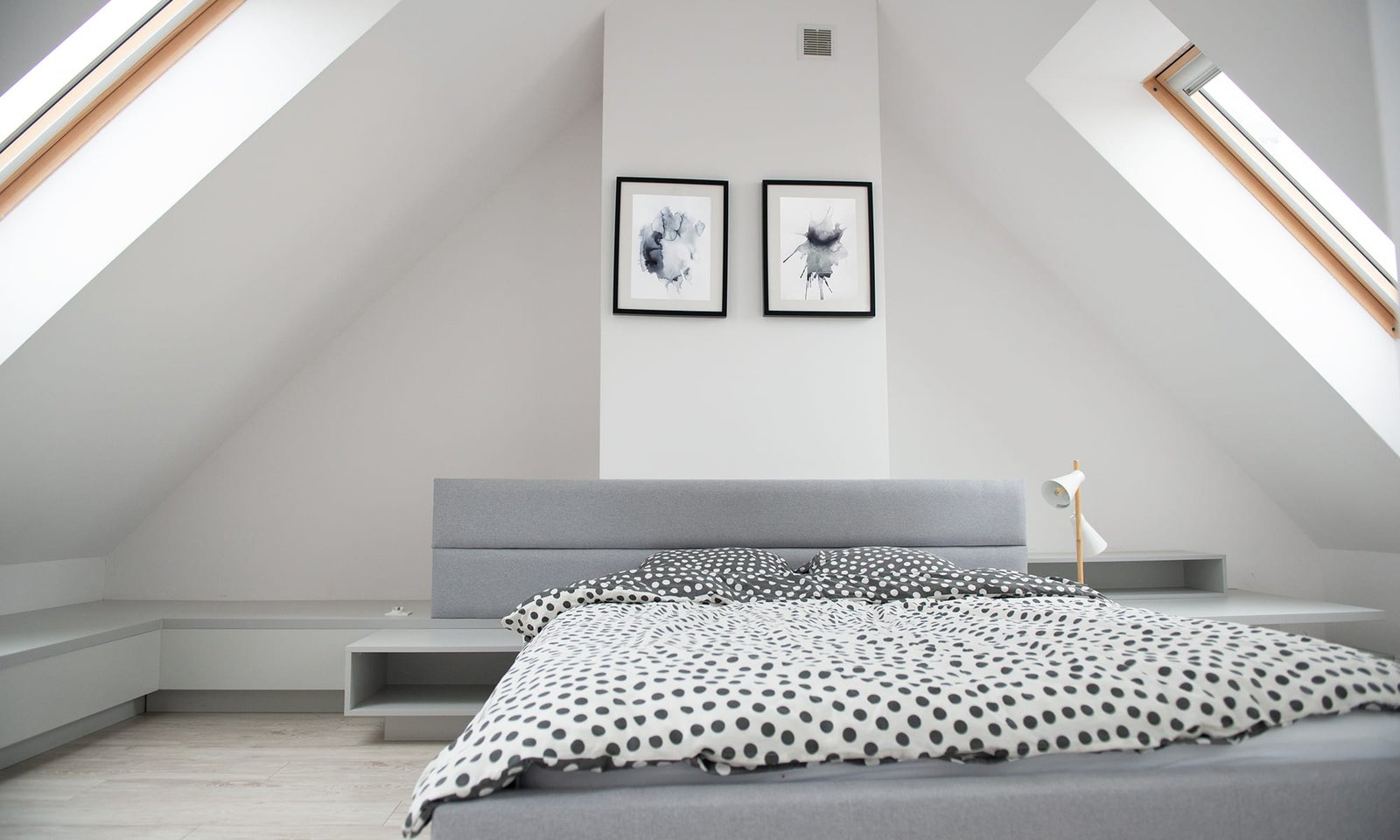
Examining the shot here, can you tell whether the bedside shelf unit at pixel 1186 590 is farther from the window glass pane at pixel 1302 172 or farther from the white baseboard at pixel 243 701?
the white baseboard at pixel 243 701

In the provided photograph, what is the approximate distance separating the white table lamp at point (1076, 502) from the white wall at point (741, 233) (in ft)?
2.11

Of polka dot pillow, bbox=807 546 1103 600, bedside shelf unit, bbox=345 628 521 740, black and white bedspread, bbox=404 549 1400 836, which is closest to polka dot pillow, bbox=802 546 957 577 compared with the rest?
polka dot pillow, bbox=807 546 1103 600

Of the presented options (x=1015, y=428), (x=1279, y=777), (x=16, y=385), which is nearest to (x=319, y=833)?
(x=16, y=385)

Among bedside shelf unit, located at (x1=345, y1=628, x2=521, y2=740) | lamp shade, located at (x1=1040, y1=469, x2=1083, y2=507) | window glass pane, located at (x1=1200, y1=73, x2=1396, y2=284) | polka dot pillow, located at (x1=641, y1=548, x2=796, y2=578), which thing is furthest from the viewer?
window glass pane, located at (x1=1200, y1=73, x2=1396, y2=284)

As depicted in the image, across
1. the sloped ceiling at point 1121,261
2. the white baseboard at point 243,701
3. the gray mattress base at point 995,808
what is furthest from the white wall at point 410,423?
the gray mattress base at point 995,808

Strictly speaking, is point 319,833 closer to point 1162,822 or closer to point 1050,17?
point 1162,822

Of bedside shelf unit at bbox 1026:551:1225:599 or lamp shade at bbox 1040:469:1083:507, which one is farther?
bedside shelf unit at bbox 1026:551:1225:599

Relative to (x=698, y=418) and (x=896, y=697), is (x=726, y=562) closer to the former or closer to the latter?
(x=698, y=418)

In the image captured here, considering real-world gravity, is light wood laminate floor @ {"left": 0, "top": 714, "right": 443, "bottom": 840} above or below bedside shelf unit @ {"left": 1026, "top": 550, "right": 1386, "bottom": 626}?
below

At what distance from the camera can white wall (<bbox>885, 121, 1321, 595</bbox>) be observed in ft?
13.0

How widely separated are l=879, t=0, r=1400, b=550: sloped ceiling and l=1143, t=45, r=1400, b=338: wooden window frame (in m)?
0.32

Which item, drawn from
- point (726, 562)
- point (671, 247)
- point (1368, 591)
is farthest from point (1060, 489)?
point (1368, 591)

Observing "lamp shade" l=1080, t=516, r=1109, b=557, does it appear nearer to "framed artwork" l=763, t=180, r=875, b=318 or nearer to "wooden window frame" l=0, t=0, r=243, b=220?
"framed artwork" l=763, t=180, r=875, b=318

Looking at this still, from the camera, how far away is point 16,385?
244 cm
